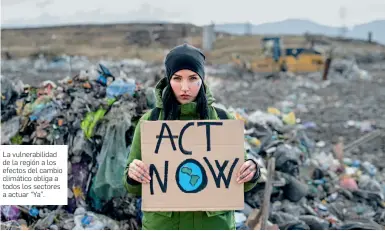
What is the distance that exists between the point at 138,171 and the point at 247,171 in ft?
1.45

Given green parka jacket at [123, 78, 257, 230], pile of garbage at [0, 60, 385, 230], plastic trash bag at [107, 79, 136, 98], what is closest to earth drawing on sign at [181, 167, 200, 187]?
green parka jacket at [123, 78, 257, 230]

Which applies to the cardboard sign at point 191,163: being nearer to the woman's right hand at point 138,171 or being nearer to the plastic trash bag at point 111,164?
the woman's right hand at point 138,171

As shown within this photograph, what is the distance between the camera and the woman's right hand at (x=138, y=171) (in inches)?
81.4

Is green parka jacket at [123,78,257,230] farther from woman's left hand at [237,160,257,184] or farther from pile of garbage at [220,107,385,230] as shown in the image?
pile of garbage at [220,107,385,230]

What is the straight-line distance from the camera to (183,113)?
218 cm

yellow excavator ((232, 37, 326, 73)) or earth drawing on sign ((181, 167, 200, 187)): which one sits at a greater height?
yellow excavator ((232, 37, 326, 73))

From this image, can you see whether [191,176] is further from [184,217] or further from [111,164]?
[111,164]

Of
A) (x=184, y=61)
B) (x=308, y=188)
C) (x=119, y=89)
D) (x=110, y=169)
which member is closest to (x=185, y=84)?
(x=184, y=61)

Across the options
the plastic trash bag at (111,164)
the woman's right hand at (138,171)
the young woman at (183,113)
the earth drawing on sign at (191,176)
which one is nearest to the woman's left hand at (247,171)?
the young woman at (183,113)

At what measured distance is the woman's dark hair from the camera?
84.0 inches

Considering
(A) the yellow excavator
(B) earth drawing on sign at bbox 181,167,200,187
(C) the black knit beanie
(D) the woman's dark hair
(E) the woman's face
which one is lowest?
(B) earth drawing on sign at bbox 181,167,200,187

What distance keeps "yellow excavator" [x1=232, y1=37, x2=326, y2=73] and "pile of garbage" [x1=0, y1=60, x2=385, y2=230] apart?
21540 mm

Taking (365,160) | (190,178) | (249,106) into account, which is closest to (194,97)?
(190,178)

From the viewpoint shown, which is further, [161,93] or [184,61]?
[161,93]
